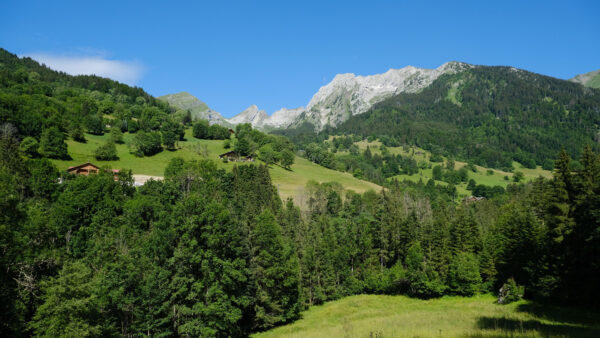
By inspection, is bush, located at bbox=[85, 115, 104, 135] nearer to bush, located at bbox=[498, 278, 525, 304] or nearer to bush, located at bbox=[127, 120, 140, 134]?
bush, located at bbox=[127, 120, 140, 134]

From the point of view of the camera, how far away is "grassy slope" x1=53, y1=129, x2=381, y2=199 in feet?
348

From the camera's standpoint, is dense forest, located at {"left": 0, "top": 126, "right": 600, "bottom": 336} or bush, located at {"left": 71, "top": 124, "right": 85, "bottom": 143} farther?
bush, located at {"left": 71, "top": 124, "right": 85, "bottom": 143}

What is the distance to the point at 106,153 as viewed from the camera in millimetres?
108250

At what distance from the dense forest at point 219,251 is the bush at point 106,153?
98 cm

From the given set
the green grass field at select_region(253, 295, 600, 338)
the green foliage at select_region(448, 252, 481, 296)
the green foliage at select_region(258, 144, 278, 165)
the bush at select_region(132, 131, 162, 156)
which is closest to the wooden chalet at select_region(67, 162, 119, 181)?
the bush at select_region(132, 131, 162, 156)

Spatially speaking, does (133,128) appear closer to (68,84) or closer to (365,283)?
(68,84)

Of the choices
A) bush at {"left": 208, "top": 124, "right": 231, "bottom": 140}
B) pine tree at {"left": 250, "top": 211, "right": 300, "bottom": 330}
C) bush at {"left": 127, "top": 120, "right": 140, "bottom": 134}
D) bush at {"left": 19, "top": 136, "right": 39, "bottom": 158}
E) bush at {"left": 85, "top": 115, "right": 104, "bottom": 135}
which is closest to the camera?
pine tree at {"left": 250, "top": 211, "right": 300, "bottom": 330}

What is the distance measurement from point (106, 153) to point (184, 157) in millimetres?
27673

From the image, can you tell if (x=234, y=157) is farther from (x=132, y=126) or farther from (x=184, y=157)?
(x=132, y=126)

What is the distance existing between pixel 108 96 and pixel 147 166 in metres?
94.7

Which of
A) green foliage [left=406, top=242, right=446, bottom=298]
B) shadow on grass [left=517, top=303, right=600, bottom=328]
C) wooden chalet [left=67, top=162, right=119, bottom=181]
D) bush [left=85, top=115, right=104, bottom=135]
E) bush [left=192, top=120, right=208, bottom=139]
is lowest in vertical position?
green foliage [left=406, top=242, right=446, bottom=298]

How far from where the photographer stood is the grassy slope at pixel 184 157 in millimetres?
106000

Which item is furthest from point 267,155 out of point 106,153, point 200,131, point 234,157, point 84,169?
point 84,169

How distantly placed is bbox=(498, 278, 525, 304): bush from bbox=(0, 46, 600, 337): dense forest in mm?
172
